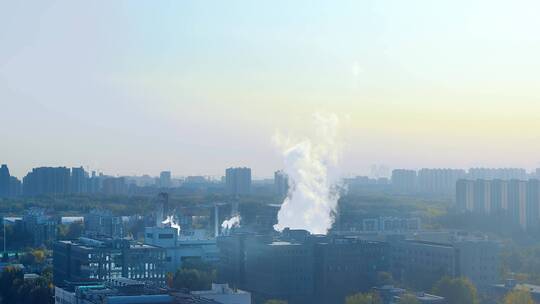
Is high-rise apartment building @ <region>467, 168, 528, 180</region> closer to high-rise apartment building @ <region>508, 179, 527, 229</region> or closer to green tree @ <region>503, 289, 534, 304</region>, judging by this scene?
high-rise apartment building @ <region>508, 179, 527, 229</region>

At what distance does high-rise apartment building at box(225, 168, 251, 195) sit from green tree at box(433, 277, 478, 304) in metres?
58.8

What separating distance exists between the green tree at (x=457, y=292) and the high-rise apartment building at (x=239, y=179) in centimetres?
5878

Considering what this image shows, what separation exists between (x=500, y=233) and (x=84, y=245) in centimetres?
1901

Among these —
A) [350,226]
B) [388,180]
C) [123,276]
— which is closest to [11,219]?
[350,226]

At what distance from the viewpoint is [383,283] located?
22.1 metres

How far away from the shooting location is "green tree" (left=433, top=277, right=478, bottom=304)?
19312mm

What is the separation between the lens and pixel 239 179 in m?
80.3

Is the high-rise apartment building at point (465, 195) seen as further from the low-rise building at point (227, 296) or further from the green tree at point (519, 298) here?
the low-rise building at point (227, 296)

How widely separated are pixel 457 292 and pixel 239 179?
61209 millimetres

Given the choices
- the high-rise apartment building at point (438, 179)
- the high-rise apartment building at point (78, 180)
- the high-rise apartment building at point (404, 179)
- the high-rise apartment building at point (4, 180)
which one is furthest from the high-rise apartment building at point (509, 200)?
the high-rise apartment building at point (404, 179)

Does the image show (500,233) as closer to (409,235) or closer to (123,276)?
(409,235)

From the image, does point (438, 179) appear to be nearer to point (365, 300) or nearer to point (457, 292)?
point (457, 292)

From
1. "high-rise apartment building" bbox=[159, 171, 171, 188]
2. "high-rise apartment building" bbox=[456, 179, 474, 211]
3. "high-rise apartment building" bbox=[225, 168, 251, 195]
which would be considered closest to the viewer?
"high-rise apartment building" bbox=[456, 179, 474, 211]

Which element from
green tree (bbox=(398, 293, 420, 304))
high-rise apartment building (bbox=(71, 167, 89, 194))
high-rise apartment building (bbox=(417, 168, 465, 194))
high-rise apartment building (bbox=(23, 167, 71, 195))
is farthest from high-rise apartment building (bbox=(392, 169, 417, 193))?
green tree (bbox=(398, 293, 420, 304))
